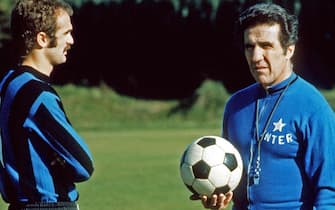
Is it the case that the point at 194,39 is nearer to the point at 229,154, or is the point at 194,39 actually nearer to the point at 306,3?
the point at 306,3

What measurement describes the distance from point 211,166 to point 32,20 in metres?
1.35

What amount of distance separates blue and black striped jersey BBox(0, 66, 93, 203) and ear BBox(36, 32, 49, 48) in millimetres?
184

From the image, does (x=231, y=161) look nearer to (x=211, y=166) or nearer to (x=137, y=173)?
(x=211, y=166)

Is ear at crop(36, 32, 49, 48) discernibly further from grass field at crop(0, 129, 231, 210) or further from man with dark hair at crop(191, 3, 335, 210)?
grass field at crop(0, 129, 231, 210)

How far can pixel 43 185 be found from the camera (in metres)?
4.41

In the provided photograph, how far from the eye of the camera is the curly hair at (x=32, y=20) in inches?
176

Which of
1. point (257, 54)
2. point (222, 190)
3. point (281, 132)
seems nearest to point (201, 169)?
point (222, 190)

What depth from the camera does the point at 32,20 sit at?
14.7ft

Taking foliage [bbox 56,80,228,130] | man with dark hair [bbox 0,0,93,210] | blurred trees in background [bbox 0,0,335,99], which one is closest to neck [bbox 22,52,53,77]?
man with dark hair [bbox 0,0,93,210]

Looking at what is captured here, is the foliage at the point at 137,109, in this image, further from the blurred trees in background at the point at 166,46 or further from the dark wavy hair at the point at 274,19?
the dark wavy hair at the point at 274,19

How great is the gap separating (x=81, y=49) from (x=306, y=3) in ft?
32.5

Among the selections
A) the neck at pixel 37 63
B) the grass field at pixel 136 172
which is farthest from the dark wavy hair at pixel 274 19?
the grass field at pixel 136 172

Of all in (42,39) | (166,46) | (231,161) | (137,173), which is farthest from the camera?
(166,46)

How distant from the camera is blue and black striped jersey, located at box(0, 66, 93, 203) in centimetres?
441
